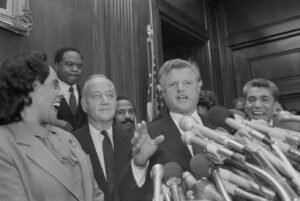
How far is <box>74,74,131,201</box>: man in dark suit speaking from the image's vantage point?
206cm

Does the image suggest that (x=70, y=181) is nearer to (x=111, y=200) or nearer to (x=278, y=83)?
(x=111, y=200)

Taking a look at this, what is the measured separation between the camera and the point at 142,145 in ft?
4.74

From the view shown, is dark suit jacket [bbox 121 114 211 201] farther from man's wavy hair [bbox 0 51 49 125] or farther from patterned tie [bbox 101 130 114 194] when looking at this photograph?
man's wavy hair [bbox 0 51 49 125]

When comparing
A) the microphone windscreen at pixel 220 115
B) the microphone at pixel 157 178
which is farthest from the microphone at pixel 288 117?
the microphone at pixel 157 178

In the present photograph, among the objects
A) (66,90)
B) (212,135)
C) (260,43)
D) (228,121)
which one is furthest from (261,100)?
(260,43)

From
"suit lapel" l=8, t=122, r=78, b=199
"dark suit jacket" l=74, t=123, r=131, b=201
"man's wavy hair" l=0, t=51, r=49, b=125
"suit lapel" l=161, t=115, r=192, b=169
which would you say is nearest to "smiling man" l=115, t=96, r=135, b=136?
"dark suit jacket" l=74, t=123, r=131, b=201

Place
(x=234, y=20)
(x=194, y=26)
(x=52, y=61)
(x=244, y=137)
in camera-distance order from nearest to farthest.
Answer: (x=244, y=137)
(x=52, y=61)
(x=194, y=26)
(x=234, y=20)

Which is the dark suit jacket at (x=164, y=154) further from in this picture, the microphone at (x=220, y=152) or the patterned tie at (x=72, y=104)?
the patterned tie at (x=72, y=104)

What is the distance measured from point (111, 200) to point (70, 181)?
0.51m

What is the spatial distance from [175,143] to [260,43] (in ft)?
13.2

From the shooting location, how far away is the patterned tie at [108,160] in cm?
206

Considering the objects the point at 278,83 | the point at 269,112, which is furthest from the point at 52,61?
the point at 278,83

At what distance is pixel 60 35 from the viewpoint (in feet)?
10.2

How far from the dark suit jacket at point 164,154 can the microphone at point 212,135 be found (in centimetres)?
44
